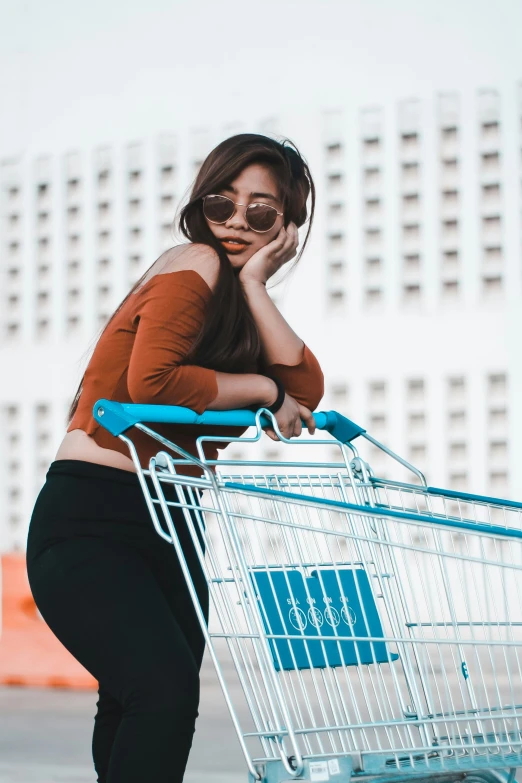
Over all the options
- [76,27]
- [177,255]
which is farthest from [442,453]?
[177,255]

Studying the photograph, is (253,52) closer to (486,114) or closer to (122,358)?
(486,114)

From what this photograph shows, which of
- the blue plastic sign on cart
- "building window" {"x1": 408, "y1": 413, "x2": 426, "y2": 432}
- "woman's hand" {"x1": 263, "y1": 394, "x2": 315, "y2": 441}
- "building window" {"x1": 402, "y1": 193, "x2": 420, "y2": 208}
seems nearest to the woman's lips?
"woman's hand" {"x1": 263, "y1": 394, "x2": 315, "y2": 441}

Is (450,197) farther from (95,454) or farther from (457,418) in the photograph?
(95,454)

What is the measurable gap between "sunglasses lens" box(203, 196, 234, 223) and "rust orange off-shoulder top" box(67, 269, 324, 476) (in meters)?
0.21

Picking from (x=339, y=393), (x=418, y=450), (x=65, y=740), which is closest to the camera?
(x=65, y=740)

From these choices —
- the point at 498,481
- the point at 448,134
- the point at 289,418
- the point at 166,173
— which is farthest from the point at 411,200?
the point at 289,418

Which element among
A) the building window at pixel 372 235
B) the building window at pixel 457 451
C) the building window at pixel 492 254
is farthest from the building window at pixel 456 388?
the building window at pixel 372 235

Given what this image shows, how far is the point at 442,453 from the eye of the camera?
1001cm

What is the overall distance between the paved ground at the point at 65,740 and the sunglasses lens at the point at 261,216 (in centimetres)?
208

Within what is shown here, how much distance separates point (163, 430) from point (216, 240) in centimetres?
40

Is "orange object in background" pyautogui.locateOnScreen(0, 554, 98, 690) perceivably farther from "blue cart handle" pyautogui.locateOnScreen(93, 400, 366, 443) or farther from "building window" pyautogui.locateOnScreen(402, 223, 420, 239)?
"building window" pyautogui.locateOnScreen(402, 223, 420, 239)

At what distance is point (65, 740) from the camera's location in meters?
4.32

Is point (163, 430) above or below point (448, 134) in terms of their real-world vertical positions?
below

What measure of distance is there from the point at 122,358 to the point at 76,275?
9.76 m
